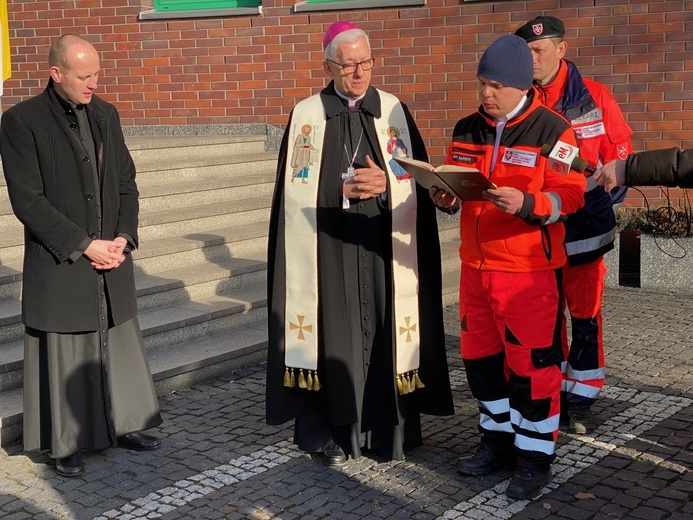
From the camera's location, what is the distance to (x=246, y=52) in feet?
34.7

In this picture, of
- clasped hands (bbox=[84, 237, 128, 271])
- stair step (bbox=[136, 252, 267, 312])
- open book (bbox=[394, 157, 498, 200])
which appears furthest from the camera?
stair step (bbox=[136, 252, 267, 312])

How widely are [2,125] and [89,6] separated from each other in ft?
21.6

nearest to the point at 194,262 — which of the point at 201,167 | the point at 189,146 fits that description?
the point at 201,167

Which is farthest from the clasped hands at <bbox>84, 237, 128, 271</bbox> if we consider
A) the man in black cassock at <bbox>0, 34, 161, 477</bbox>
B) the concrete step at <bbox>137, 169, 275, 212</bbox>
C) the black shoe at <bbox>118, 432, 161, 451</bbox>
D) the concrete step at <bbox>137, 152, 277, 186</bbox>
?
the concrete step at <bbox>137, 152, 277, 186</bbox>

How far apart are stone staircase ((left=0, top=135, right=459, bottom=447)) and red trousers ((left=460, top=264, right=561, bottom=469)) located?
2.36 m

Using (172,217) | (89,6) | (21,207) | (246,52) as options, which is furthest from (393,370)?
(89,6)

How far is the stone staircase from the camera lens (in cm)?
635

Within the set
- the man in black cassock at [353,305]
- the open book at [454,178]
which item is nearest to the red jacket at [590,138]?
the man in black cassock at [353,305]

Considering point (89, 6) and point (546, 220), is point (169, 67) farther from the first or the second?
point (546, 220)

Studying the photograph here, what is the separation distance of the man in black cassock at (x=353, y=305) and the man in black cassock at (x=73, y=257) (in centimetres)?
84

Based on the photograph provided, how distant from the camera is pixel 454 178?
162 inches

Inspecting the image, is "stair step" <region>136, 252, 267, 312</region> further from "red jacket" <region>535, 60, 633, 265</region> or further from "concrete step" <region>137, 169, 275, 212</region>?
"red jacket" <region>535, 60, 633, 265</region>

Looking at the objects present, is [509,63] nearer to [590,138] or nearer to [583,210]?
[590,138]

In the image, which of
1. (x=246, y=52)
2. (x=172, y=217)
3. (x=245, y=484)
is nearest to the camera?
(x=245, y=484)
